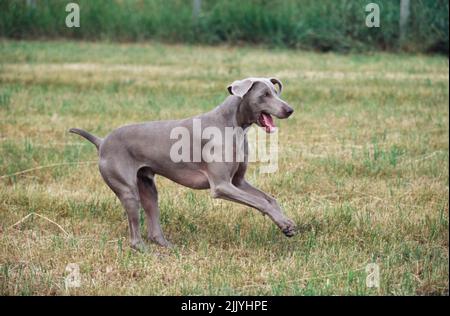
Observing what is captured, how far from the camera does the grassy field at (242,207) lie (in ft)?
15.2

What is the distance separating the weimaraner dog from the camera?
501 centimetres

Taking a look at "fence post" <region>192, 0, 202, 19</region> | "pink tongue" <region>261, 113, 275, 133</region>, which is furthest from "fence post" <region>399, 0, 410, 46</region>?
"pink tongue" <region>261, 113, 275, 133</region>

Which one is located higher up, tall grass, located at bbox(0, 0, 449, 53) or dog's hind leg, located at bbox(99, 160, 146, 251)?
tall grass, located at bbox(0, 0, 449, 53)

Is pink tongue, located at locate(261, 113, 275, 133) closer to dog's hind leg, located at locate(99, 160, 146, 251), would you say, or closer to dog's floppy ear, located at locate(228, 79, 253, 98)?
dog's floppy ear, located at locate(228, 79, 253, 98)

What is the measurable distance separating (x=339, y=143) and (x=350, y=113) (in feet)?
6.00

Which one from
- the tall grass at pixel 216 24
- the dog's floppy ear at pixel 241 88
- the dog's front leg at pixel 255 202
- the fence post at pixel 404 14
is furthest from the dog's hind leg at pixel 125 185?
the tall grass at pixel 216 24

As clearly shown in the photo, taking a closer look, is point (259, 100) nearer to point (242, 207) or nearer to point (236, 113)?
point (236, 113)

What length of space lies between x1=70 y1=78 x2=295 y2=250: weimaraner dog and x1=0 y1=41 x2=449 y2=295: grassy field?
362 mm

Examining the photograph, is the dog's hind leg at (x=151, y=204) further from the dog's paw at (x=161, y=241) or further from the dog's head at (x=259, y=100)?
the dog's head at (x=259, y=100)

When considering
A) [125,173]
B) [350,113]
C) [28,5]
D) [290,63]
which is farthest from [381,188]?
[28,5]

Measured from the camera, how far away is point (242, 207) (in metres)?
6.12

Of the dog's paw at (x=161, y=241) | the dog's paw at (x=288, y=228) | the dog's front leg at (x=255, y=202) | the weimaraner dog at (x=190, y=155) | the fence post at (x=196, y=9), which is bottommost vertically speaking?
the dog's paw at (x=161, y=241)

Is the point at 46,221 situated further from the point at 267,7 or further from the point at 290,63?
the point at 267,7

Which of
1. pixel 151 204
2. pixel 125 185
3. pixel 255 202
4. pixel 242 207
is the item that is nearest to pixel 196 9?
pixel 242 207
